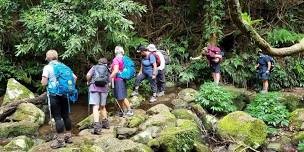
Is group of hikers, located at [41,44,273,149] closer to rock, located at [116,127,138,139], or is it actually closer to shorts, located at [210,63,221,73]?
shorts, located at [210,63,221,73]

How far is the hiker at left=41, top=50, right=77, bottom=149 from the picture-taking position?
7.12 m

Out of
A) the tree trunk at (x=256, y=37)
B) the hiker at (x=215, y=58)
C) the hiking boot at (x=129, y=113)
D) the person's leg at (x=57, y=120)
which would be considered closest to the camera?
the tree trunk at (x=256, y=37)

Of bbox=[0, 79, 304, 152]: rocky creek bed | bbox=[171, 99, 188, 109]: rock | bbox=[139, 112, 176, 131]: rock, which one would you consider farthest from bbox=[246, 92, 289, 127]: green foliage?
bbox=[139, 112, 176, 131]: rock

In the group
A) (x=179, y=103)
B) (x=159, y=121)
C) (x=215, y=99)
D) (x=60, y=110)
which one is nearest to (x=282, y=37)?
(x=215, y=99)

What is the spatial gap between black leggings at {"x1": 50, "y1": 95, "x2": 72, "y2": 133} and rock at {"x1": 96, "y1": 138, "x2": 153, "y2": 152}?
0.73 metres

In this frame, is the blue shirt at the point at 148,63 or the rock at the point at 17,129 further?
the blue shirt at the point at 148,63

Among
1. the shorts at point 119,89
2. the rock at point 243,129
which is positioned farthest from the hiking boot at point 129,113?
the rock at point 243,129

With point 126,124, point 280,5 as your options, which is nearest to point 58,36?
point 126,124

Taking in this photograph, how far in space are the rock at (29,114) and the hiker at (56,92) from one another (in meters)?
2.45

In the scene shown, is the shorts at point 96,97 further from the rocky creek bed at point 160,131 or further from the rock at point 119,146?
the rock at point 119,146

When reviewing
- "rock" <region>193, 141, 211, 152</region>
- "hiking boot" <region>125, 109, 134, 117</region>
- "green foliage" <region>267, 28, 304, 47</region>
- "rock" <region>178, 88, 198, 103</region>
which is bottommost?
"rock" <region>193, 141, 211, 152</region>

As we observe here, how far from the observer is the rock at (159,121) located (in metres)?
8.96

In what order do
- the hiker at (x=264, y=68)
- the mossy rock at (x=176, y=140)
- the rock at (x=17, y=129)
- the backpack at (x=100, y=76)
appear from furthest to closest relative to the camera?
the hiker at (x=264, y=68) < the rock at (x=17, y=129) < the backpack at (x=100, y=76) < the mossy rock at (x=176, y=140)

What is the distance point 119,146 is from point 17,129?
316 centimetres
